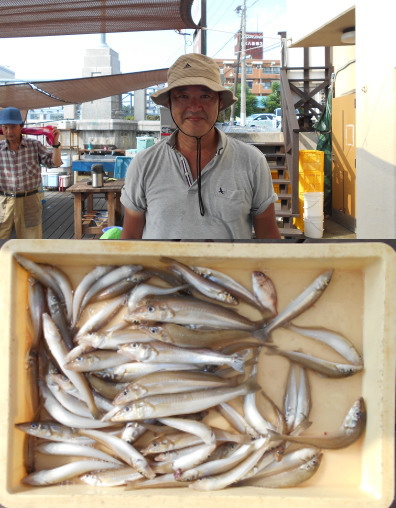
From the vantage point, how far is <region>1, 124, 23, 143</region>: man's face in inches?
254

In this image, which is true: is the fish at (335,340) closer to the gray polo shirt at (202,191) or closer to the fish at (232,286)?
the fish at (232,286)

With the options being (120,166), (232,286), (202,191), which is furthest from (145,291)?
(120,166)

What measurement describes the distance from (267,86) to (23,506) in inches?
4911

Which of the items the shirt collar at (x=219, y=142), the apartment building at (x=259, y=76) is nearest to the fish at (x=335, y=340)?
the shirt collar at (x=219, y=142)

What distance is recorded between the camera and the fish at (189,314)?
1717 mm

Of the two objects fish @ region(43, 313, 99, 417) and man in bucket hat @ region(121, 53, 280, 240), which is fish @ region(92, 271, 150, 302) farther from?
man in bucket hat @ region(121, 53, 280, 240)

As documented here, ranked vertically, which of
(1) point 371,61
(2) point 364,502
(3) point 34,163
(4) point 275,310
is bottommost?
(2) point 364,502

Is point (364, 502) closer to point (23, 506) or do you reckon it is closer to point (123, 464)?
point (123, 464)

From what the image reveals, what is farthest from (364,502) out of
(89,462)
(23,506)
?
(23,506)

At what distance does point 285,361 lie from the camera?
1802mm

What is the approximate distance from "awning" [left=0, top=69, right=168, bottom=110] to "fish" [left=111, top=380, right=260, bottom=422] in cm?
972

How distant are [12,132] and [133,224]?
438cm

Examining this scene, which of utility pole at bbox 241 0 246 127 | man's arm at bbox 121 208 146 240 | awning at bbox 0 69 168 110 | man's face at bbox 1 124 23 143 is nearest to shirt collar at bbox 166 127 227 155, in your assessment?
man's arm at bbox 121 208 146 240

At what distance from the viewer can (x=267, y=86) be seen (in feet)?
389
